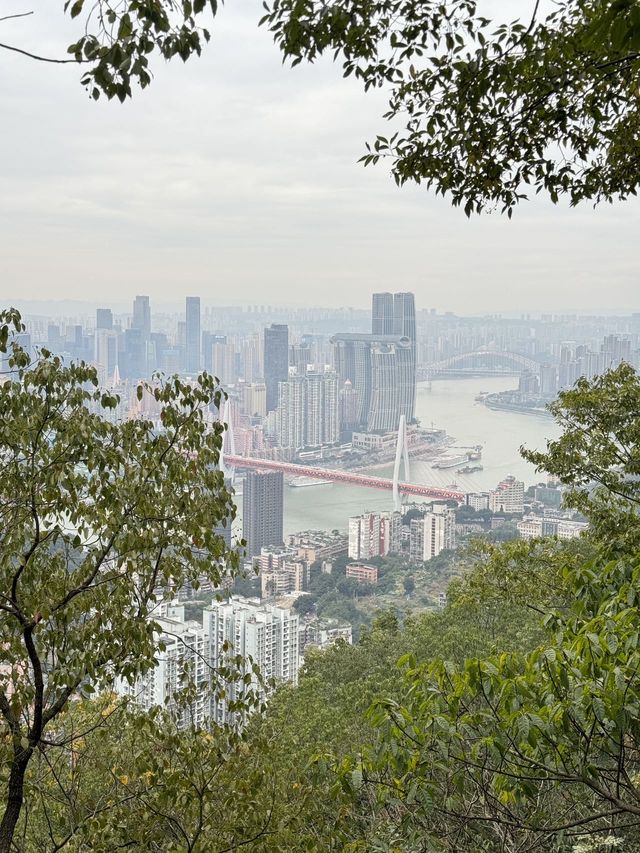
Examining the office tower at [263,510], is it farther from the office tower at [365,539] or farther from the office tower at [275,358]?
the office tower at [275,358]

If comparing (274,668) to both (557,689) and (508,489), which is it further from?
(508,489)

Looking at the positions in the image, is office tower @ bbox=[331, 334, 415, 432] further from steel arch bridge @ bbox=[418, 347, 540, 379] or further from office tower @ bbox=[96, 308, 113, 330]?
office tower @ bbox=[96, 308, 113, 330]

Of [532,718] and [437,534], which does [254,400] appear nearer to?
[437,534]

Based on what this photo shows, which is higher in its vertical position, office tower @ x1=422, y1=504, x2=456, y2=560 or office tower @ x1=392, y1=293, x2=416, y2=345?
office tower @ x1=392, y1=293, x2=416, y2=345

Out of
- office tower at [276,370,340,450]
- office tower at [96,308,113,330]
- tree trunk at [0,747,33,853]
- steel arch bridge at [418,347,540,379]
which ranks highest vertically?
office tower at [96,308,113,330]

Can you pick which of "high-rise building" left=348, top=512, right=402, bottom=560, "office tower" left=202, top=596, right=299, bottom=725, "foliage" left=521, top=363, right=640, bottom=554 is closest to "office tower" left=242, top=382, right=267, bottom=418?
"high-rise building" left=348, top=512, right=402, bottom=560

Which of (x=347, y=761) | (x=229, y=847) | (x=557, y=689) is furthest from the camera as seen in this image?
(x=229, y=847)

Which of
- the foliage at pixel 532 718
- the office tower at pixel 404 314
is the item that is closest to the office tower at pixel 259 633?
the foliage at pixel 532 718

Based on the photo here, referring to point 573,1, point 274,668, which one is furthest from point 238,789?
point 274,668
